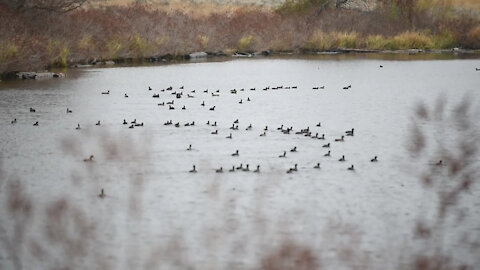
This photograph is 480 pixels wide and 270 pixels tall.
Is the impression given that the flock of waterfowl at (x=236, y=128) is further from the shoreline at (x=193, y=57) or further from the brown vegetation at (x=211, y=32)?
the brown vegetation at (x=211, y=32)

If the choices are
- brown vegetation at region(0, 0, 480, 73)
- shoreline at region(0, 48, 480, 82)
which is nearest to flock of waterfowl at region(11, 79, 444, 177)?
shoreline at region(0, 48, 480, 82)

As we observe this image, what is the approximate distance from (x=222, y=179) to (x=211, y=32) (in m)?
34.4

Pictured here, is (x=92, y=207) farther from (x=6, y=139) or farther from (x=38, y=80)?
(x=38, y=80)

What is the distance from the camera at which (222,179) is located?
13.2m

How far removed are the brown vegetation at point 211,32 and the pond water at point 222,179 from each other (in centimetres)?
750

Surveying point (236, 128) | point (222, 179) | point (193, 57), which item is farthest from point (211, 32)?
point (222, 179)

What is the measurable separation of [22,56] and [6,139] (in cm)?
1472

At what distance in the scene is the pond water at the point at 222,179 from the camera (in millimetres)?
9062

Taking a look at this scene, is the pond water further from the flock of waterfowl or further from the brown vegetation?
the brown vegetation

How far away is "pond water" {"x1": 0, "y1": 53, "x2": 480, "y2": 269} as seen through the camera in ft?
29.7

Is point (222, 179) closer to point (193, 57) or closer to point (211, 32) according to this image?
point (193, 57)

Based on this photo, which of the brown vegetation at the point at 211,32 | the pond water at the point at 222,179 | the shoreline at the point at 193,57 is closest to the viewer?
the pond water at the point at 222,179

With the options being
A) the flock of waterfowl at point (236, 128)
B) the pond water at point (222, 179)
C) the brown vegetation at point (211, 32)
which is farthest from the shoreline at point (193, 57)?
the flock of waterfowl at point (236, 128)

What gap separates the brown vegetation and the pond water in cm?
750
